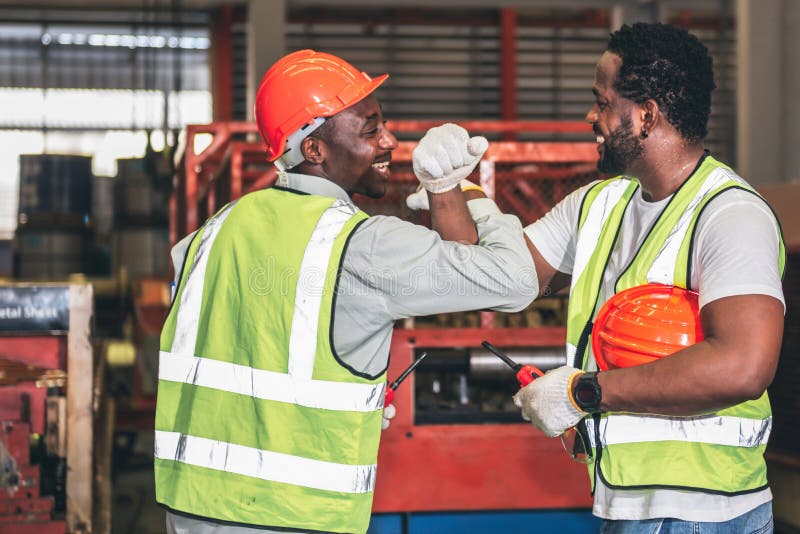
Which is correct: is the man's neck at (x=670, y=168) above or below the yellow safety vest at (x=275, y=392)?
above

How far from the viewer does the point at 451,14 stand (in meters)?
14.2

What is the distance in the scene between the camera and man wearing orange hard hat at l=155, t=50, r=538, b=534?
7.16ft

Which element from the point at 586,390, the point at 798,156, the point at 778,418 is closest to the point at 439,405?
the point at 778,418

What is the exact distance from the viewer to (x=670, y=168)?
8.24ft

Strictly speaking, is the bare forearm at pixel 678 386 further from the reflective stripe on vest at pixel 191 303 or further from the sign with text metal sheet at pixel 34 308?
the sign with text metal sheet at pixel 34 308

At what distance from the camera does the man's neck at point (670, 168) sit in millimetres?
2506

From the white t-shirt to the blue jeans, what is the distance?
1cm

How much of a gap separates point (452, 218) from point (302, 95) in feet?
1.60

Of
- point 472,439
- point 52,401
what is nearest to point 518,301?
point 472,439

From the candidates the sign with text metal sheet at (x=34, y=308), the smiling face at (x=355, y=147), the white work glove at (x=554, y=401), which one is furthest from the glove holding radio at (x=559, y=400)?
the sign with text metal sheet at (x=34, y=308)

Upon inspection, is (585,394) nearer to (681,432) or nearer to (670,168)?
(681,432)

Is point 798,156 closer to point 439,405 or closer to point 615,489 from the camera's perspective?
point 439,405

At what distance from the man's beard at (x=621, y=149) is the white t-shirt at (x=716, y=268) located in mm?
123

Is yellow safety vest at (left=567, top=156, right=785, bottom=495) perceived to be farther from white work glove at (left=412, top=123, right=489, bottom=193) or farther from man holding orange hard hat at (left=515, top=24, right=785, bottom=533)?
white work glove at (left=412, top=123, right=489, bottom=193)
